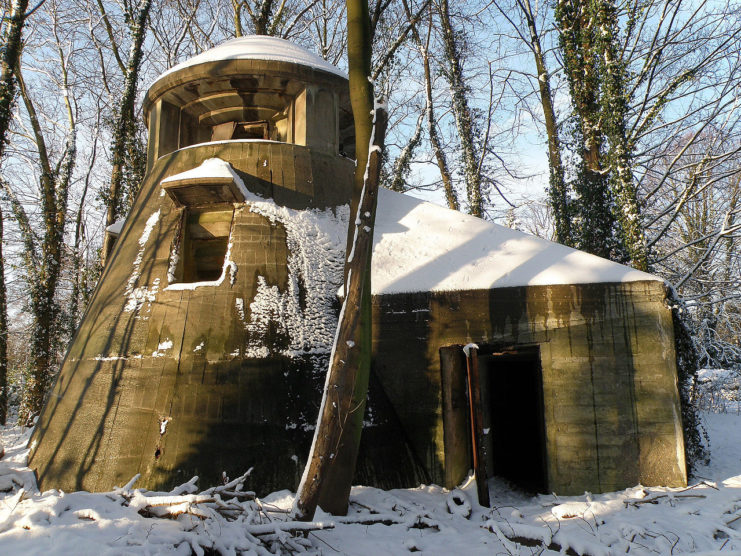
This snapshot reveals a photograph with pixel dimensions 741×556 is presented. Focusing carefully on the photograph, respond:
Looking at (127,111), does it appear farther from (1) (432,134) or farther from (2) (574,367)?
(2) (574,367)

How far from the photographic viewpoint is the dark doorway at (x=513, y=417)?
9.72 metres

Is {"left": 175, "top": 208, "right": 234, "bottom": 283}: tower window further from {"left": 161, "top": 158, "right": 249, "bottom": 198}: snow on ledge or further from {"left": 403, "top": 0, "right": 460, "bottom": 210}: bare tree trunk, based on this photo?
{"left": 403, "top": 0, "right": 460, "bottom": 210}: bare tree trunk

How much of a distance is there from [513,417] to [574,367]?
3.59 meters

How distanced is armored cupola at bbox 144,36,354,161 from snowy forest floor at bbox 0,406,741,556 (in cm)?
608

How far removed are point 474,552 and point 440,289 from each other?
12.5ft

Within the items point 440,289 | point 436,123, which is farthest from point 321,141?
point 436,123

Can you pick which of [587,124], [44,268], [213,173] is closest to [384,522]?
[213,173]

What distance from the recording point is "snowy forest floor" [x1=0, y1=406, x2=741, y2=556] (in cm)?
401

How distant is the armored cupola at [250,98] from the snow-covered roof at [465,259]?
213 cm

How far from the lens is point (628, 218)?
37.4 ft

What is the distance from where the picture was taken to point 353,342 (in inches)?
229

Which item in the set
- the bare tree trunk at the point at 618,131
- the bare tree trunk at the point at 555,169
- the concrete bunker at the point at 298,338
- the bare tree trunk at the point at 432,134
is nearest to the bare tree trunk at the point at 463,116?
the bare tree trunk at the point at 432,134

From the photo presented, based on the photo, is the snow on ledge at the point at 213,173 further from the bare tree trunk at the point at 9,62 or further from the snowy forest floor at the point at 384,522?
the snowy forest floor at the point at 384,522

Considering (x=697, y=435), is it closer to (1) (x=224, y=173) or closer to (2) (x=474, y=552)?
(2) (x=474, y=552)
